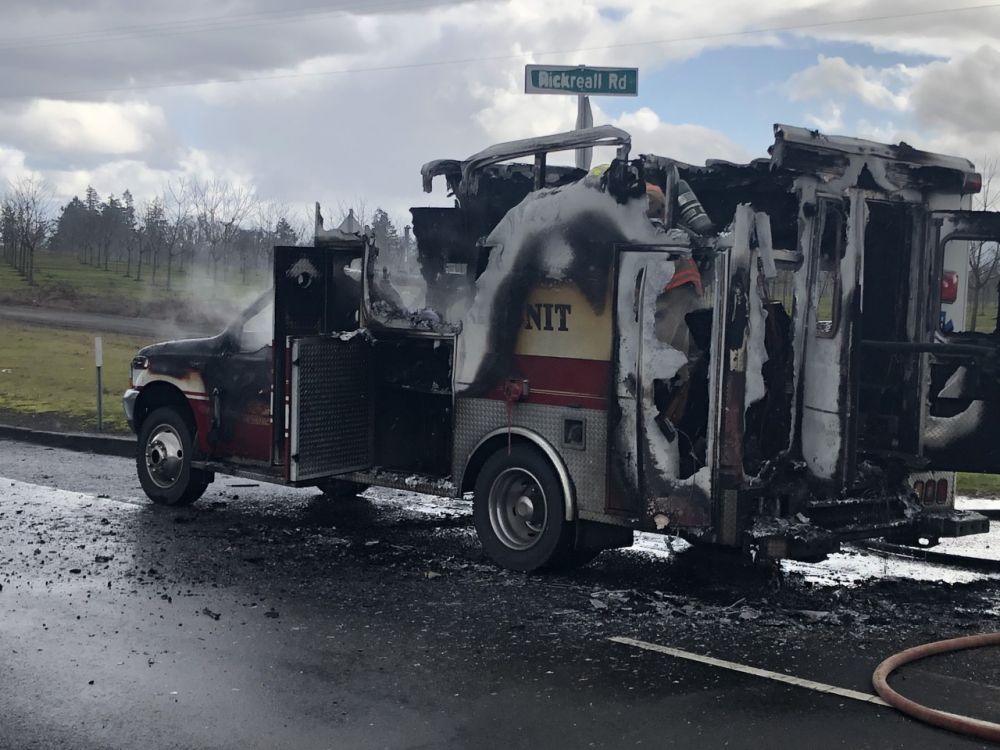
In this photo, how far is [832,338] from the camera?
739 centimetres

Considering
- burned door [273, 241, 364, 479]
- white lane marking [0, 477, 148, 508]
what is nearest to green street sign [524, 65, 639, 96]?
burned door [273, 241, 364, 479]

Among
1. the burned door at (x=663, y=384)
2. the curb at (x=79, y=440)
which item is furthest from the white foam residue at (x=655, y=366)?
the curb at (x=79, y=440)

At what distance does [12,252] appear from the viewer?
205ft

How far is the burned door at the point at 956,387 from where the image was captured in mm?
7773

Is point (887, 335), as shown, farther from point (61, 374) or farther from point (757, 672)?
point (61, 374)

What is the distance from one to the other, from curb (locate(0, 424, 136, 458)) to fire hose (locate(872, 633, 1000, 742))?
10352mm

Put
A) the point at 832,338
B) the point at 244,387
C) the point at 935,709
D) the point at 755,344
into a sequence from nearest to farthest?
the point at 935,709 < the point at 755,344 < the point at 832,338 < the point at 244,387

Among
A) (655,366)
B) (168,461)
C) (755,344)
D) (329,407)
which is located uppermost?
(755,344)

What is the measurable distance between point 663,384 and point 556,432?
0.88 meters

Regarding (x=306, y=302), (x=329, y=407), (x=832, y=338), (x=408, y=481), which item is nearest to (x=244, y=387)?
(x=306, y=302)

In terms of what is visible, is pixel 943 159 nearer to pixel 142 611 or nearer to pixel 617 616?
pixel 617 616

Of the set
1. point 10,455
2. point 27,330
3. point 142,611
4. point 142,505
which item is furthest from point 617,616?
point 27,330

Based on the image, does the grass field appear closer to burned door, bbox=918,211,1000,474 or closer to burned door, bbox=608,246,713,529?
burned door, bbox=608,246,713,529

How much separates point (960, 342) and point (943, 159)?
1273 millimetres
